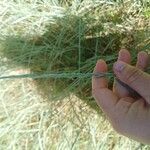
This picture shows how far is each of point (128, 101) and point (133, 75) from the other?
0.36ft

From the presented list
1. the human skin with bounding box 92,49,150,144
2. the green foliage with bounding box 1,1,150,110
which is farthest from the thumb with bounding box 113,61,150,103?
the green foliage with bounding box 1,1,150,110

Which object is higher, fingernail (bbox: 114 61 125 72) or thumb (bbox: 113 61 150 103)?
fingernail (bbox: 114 61 125 72)

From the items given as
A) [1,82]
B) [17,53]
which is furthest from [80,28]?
[1,82]

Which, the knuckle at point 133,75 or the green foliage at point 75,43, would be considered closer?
the knuckle at point 133,75

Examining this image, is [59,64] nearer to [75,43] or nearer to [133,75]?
[75,43]

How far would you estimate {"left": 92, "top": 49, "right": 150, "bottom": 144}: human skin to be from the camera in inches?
52.6

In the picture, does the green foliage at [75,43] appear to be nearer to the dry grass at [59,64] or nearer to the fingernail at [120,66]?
the dry grass at [59,64]

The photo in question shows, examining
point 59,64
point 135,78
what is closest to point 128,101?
point 135,78

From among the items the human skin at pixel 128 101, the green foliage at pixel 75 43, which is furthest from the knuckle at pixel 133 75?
the green foliage at pixel 75 43

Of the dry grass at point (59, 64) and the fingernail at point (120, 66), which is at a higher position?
the fingernail at point (120, 66)

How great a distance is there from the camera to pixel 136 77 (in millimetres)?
1331

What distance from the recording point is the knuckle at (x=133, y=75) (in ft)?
4.37

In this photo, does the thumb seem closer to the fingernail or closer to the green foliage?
the fingernail

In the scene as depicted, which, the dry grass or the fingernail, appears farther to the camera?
the dry grass
